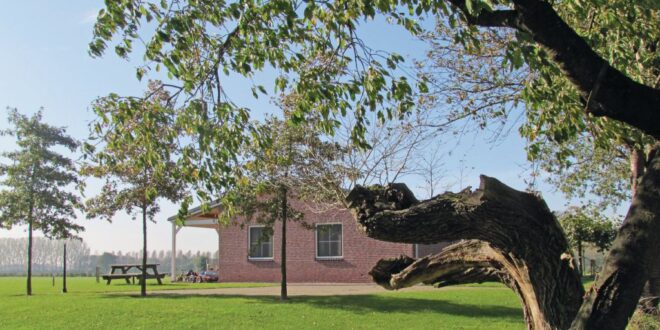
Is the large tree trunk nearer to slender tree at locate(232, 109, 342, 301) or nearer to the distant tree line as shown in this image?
slender tree at locate(232, 109, 342, 301)

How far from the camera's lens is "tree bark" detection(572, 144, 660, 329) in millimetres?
4176

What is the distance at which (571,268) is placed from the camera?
15.6ft

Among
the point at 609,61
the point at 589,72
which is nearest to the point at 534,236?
the point at 589,72

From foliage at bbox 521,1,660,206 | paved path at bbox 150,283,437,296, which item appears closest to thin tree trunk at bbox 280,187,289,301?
paved path at bbox 150,283,437,296

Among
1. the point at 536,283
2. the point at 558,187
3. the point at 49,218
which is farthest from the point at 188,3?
the point at 49,218

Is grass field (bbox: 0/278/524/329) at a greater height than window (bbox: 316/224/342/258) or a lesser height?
lesser

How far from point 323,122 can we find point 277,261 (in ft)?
82.6

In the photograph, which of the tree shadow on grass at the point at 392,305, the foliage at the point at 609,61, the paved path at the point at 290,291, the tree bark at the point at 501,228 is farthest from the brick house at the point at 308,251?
the tree bark at the point at 501,228

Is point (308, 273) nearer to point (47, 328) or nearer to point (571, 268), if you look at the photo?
point (47, 328)

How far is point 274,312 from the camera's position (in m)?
15.0

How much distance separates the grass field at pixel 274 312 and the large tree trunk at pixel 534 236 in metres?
7.79

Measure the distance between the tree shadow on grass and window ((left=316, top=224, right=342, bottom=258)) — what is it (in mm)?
9860

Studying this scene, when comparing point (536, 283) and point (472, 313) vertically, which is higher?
point (536, 283)

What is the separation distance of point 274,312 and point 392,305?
3223 mm
